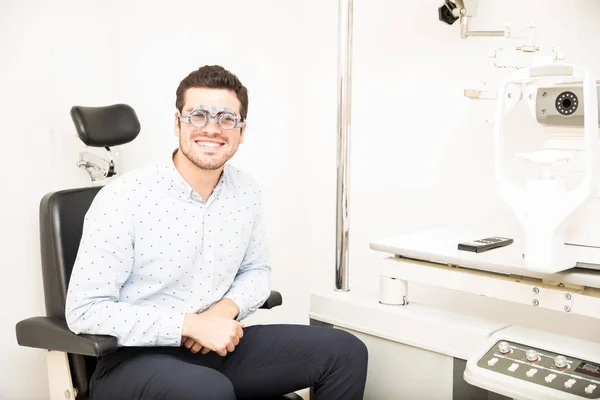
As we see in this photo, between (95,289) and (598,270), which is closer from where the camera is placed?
(598,270)

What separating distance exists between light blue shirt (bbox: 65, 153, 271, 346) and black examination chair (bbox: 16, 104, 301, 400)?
0.07 metres

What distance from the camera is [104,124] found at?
1.93 m

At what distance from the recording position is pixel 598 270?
1462mm

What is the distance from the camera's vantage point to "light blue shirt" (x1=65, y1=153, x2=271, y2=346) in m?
1.60

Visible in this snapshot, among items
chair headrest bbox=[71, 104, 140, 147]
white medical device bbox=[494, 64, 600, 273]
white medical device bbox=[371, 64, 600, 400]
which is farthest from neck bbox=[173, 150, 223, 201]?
white medical device bbox=[494, 64, 600, 273]

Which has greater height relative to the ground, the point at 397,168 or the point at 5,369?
the point at 397,168

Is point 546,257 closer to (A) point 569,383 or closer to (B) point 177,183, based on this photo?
(A) point 569,383

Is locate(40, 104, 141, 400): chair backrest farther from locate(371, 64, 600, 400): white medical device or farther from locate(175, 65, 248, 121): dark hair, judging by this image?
locate(371, 64, 600, 400): white medical device

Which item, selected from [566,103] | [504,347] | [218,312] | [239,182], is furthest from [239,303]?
[566,103]

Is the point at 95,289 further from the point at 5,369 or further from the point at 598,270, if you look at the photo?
the point at 598,270

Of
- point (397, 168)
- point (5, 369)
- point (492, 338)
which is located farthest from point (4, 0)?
point (492, 338)

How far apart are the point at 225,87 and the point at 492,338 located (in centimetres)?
85

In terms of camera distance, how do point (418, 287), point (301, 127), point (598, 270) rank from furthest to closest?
1. point (301, 127)
2. point (418, 287)
3. point (598, 270)

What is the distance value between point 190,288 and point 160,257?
121mm
